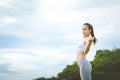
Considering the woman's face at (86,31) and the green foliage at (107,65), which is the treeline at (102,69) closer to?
the green foliage at (107,65)

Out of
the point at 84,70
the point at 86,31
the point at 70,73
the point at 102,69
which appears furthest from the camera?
the point at 102,69

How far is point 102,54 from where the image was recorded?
25.6 m

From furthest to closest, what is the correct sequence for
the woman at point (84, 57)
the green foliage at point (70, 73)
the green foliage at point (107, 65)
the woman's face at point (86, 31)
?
1. the green foliage at point (70, 73)
2. the green foliage at point (107, 65)
3. the woman's face at point (86, 31)
4. the woman at point (84, 57)

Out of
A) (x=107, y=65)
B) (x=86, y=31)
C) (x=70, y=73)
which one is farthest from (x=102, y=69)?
(x=86, y=31)

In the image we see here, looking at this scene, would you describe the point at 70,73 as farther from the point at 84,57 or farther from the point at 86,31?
the point at 84,57

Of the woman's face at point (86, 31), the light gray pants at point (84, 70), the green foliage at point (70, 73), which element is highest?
the green foliage at point (70, 73)

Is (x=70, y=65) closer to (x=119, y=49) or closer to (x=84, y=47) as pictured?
(x=119, y=49)

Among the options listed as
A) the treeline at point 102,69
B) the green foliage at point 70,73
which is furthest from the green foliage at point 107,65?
the green foliage at point 70,73

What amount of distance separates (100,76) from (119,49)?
17.8ft

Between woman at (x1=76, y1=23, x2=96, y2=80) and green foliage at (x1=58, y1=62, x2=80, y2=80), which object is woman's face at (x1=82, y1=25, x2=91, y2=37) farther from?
green foliage at (x1=58, y1=62, x2=80, y2=80)

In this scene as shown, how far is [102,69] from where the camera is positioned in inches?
901

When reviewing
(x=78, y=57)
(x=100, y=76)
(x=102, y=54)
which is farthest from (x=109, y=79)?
(x=78, y=57)

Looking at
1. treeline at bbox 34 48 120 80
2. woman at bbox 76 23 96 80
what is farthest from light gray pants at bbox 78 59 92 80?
treeline at bbox 34 48 120 80

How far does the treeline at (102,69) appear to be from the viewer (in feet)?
70.1
